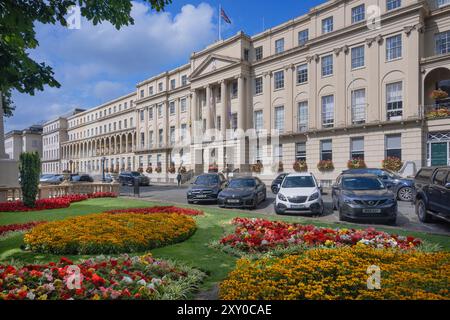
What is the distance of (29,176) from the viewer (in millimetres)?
13984

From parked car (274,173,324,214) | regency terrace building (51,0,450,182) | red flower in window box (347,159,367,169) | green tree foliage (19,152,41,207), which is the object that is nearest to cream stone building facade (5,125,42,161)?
regency terrace building (51,0,450,182)

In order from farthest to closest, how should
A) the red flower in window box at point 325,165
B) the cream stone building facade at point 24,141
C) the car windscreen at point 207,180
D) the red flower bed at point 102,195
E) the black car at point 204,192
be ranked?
the cream stone building facade at point 24,141, the red flower in window box at point 325,165, the red flower bed at point 102,195, the car windscreen at point 207,180, the black car at point 204,192

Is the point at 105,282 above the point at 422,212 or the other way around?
above

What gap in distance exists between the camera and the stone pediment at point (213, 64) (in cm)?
3626

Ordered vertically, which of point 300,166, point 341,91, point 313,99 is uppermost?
point 341,91

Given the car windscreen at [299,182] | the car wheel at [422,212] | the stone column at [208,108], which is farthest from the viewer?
Answer: the stone column at [208,108]

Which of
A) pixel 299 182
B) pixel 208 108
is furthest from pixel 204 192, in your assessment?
pixel 208 108

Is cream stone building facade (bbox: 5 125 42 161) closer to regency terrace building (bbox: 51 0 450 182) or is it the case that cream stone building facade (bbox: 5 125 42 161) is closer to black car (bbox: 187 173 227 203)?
regency terrace building (bbox: 51 0 450 182)

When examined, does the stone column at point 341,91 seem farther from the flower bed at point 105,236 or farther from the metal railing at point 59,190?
the flower bed at point 105,236

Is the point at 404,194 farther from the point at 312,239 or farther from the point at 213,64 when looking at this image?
the point at 213,64

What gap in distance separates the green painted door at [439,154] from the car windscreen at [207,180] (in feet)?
55.5

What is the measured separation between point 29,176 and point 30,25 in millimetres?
11443

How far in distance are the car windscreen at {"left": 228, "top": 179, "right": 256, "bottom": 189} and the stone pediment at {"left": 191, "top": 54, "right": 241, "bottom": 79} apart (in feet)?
75.8

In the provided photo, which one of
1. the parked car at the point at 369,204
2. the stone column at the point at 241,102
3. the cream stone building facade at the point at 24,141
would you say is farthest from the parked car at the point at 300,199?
the cream stone building facade at the point at 24,141
